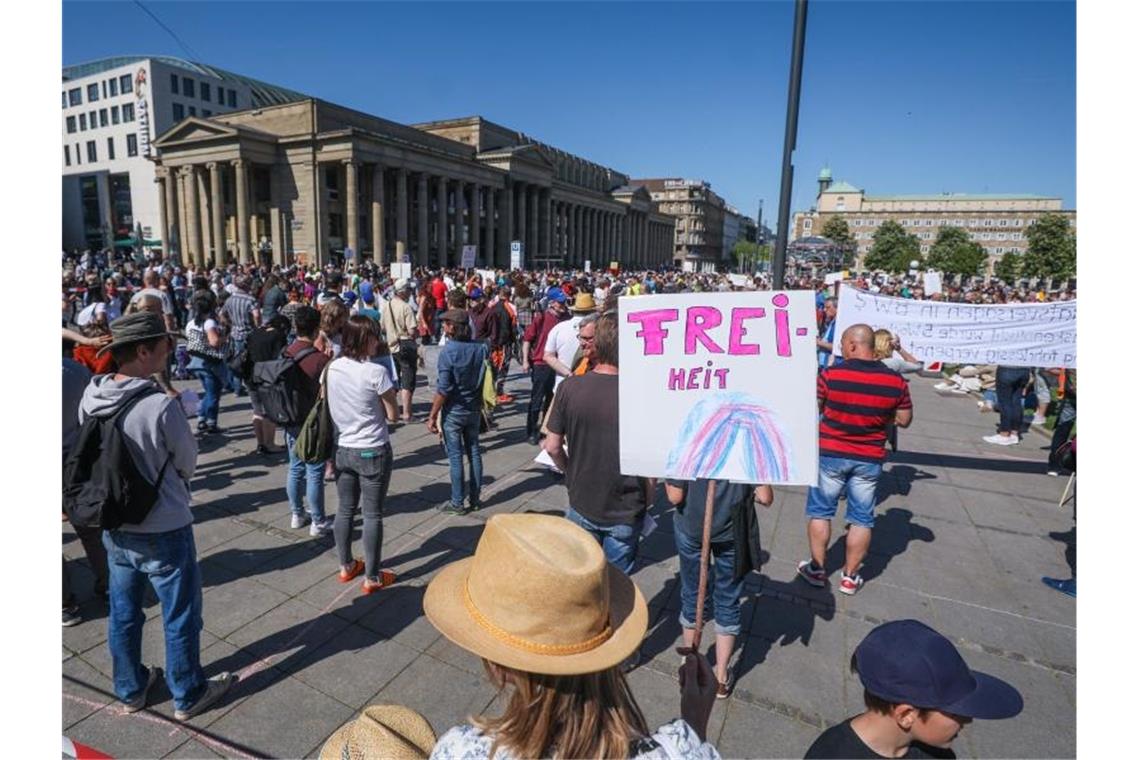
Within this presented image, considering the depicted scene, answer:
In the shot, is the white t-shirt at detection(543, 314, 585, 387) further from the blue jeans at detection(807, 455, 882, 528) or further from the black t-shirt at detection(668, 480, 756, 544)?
the black t-shirt at detection(668, 480, 756, 544)

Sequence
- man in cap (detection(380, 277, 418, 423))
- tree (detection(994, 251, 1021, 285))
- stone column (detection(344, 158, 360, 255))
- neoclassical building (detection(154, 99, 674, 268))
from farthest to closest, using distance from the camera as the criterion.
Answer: tree (detection(994, 251, 1021, 285)), neoclassical building (detection(154, 99, 674, 268)), stone column (detection(344, 158, 360, 255)), man in cap (detection(380, 277, 418, 423))

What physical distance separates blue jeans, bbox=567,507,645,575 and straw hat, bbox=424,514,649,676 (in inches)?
78.2

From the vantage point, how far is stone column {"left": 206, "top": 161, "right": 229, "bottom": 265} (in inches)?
1807

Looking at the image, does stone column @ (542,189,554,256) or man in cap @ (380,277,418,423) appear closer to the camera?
man in cap @ (380,277,418,423)

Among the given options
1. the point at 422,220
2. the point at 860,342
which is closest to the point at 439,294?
the point at 860,342

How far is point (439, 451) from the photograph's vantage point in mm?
7656

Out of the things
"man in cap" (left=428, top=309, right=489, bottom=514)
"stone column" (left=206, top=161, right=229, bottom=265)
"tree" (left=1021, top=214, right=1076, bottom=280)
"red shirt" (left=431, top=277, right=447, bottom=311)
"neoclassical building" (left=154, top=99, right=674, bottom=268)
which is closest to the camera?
"man in cap" (left=428, top=309, right=489, bottom=514)

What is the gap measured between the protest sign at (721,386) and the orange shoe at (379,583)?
248 centimetres

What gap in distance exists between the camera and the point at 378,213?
48.2m

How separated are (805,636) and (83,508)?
403 centimetres

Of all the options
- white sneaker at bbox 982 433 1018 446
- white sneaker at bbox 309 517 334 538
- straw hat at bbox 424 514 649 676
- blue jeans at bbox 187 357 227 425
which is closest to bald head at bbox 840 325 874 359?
straw hat at bbox 424 514 649 676

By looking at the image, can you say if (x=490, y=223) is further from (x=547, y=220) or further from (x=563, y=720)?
(x=563, y=720)

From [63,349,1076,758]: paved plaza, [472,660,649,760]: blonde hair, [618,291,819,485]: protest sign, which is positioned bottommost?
[63,349,1076,758]: paved plaza
